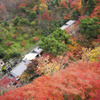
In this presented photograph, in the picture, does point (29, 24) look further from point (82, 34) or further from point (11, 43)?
point (82, 34)

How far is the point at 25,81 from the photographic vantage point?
14.0 metres

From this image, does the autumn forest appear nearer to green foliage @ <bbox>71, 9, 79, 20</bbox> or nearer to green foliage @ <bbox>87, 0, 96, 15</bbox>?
green foliage @ <bbox>87, 0, 96, 15</bbox>

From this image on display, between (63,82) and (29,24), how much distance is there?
2011 centimetres

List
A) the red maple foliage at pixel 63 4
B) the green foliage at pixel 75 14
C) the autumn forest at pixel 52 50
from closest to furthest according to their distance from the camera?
1. the autumn forest at pixel 52 50
2. the green foliage at pixel 75 14
3. the red maple foliage at pixel 63 4

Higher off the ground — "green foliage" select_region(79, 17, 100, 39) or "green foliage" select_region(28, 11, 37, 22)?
"green foliage" select_region(28, 11, 37, 22)

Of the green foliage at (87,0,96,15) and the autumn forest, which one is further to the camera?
the green foliage at (87,0,96,15)

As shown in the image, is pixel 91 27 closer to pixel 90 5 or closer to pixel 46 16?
pixel 90 5

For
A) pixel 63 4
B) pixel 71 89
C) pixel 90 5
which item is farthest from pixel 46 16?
pixel 71 89

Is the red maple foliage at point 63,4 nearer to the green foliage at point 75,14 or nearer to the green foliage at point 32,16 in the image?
the green foliage at point 75,14

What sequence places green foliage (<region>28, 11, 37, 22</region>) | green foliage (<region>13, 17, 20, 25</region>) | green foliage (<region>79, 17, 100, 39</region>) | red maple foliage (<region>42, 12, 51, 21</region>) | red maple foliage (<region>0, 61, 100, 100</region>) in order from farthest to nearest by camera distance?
green foliage (<region>28, 11, 37, 22</region>) → red maple foliage (<region>42, 12, 51, 21</region>) → green foliage (<region>13, 17, 20, 25</region>) → green foliage (<region>79, 17, 100, 39</region>) → red maple foliage (<region>0, 61, 100, 100</region>)

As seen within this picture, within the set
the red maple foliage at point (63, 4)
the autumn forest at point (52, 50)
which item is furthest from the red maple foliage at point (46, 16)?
the red maple foliage at point (63, 4)

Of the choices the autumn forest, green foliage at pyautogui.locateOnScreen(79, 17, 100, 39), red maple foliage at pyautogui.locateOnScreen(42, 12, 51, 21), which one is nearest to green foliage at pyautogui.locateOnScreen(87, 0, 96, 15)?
the autumn forest

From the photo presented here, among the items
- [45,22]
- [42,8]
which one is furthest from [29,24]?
[42,8]

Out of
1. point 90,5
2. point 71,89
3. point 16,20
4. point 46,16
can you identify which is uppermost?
point 90,5
